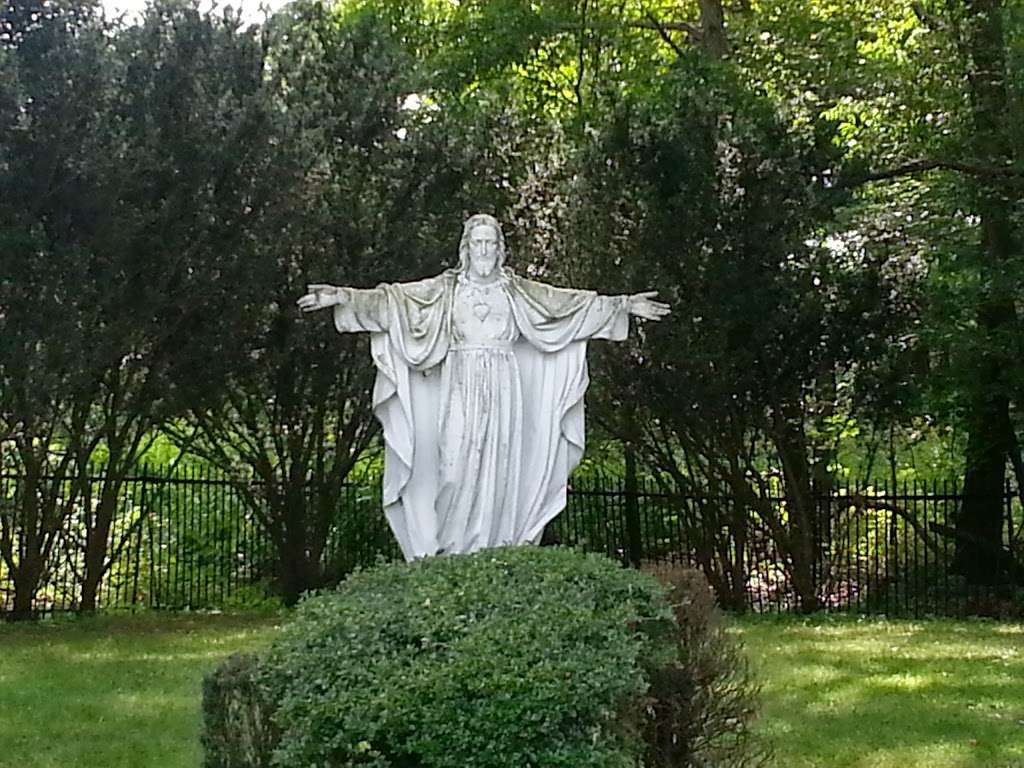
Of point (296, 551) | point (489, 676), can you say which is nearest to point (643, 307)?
point (489, 676)

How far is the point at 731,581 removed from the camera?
1477 cm

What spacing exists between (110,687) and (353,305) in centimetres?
300

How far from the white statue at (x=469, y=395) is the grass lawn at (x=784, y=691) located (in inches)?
54.0

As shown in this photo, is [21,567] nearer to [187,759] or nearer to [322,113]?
[322,113]

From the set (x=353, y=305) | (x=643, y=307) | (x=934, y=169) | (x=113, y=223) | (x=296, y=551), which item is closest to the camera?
(x=353, y=305)

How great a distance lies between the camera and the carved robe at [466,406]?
789cm

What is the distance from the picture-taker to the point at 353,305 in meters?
7.89

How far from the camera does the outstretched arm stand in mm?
7773

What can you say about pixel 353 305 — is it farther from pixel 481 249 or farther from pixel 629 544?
pixel 629 544

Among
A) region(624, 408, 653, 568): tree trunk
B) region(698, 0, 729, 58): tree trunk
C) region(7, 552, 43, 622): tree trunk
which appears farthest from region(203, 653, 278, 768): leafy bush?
region(698, 0, 729, 58): tree trunk

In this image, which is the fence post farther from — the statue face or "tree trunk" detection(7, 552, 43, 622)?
the statue face

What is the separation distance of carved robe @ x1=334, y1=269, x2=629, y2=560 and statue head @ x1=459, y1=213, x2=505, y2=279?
0.08m

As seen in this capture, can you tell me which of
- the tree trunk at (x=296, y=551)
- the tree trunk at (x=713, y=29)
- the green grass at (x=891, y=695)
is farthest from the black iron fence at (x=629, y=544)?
the tree trunk at (x=713, y=29)

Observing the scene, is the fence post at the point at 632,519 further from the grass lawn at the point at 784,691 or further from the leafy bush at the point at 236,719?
the leafy bush at the point at 236,719
